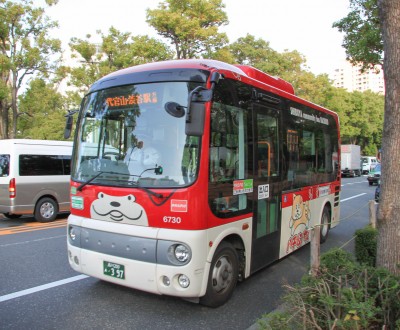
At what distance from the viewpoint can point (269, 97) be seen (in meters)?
5.41

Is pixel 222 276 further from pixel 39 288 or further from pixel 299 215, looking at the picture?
pixel 299 215

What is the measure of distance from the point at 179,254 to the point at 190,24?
1631 cm

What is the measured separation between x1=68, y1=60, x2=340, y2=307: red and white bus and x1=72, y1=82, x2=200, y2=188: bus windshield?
12 mm

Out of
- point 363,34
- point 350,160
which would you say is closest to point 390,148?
point 363,34

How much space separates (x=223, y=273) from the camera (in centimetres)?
429

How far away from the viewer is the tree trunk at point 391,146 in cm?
347

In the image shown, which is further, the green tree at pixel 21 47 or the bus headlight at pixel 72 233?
the green tree at pixel 21 47

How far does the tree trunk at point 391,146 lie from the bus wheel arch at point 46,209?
31.4ft

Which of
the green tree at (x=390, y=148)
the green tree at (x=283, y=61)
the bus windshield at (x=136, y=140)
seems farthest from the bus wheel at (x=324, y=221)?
the green tree at (x=283, y=61)

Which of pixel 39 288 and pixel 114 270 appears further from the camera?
pixel 39 288

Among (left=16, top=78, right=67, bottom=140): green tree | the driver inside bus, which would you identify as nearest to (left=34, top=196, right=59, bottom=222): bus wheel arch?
the driver inside bus

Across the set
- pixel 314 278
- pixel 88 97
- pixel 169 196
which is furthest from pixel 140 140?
pixel 314 278

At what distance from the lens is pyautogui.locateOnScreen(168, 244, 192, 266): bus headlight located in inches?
148

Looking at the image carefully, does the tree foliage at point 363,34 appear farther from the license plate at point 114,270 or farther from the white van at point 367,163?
the white van at point 367,163
